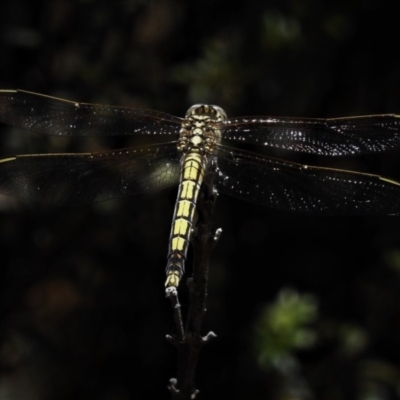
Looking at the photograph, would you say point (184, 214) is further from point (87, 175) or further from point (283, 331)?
point (283, 331)

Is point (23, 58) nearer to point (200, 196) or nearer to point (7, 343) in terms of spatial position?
point (7, 343)

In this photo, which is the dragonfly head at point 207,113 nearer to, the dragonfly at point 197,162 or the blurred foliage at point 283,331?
the dragonfly at point 197,162

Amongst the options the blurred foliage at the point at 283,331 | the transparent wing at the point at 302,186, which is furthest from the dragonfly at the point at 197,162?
the blurred foliage at the point at 283,331

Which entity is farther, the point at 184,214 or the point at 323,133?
the point at 323,133

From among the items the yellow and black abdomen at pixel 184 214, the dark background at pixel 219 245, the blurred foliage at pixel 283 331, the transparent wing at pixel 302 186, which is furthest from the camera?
the dark background at pixel 219 245

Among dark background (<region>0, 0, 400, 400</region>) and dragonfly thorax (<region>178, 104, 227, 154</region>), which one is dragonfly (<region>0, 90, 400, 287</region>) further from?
dark background (<region>0, 0, 400, 400</region>)

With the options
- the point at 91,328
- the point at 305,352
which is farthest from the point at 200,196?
the point at 91,328

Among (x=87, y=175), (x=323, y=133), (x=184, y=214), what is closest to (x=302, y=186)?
(x=323, y=133)

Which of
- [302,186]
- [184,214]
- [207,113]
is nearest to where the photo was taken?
[184,214]

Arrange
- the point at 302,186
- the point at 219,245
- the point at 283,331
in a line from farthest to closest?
1. the point at 219,245
2. the point at 283,331
3. the point at 302,186
